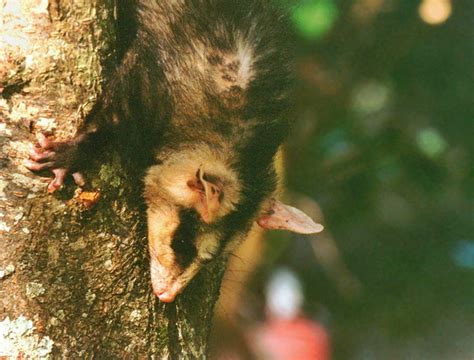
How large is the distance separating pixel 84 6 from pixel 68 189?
581mm

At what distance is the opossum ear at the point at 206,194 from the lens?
3.82m

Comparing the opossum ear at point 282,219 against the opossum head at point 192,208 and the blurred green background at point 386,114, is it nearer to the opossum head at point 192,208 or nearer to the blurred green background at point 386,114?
the opossum head at point 192,208

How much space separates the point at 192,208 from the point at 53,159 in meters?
1.31

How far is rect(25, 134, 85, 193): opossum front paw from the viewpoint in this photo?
2.77 m

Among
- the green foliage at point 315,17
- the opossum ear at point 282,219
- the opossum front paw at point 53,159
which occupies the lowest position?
the opossum ear at point 282,219

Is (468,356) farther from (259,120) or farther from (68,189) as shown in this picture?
(68,189)

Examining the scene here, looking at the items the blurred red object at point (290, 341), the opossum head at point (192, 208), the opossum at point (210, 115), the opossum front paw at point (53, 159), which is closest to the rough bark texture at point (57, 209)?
the opossum front paw at point (53, 159)

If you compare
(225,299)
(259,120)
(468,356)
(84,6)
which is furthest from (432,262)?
(84,6)

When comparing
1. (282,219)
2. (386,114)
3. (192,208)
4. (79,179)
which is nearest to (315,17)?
(386,114)

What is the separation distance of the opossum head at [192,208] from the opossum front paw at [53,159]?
841 millimetres

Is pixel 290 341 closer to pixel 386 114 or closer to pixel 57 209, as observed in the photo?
pixel 386 114

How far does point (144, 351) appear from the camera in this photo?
10.6 feet

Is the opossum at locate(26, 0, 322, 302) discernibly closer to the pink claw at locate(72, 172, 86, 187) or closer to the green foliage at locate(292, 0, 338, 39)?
the pink claw at locate(72, 172, 86, 187)

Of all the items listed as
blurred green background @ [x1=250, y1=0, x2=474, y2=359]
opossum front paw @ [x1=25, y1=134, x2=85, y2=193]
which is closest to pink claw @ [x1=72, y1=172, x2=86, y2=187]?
opossum front paw @ [x1=25, y1=134, x2=85, y2=193]
